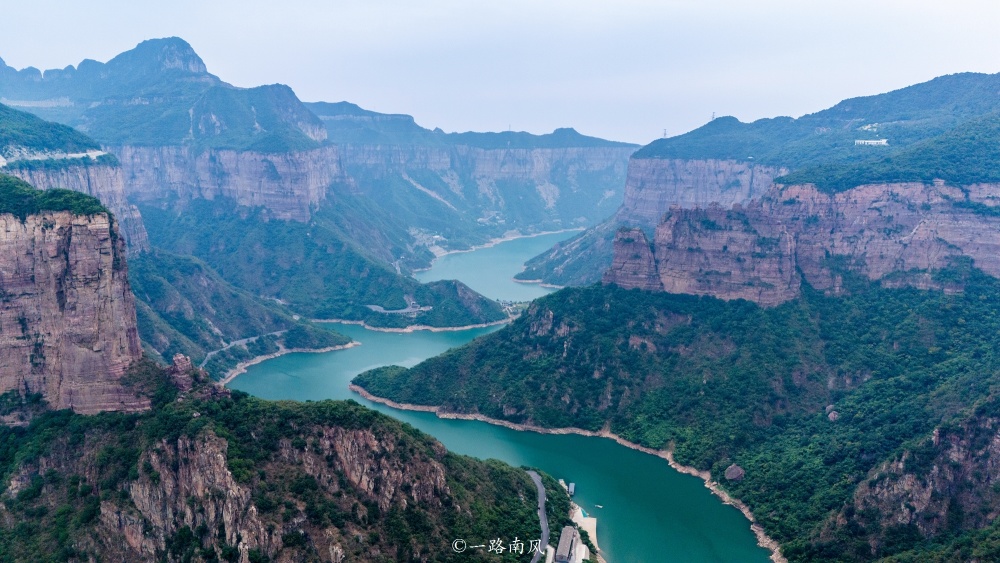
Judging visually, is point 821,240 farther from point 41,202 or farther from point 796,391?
point 41,202

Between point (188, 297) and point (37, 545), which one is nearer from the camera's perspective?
point (37, 545)

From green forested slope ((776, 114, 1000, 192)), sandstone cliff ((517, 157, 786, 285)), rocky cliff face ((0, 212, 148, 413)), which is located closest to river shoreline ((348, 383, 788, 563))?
green forested slope ((776, 114, 1000, 192))

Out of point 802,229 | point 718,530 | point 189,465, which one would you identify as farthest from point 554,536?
point 802,229

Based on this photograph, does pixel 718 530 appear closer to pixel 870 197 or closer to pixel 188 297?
pixel 870 197

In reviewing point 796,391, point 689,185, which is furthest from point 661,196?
point 796,391

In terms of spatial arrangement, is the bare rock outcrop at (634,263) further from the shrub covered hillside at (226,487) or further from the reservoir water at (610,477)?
the shrub covered hillside at (226,487)

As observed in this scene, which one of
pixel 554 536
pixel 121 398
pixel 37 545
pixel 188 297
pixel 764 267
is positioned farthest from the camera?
pixel 188 297

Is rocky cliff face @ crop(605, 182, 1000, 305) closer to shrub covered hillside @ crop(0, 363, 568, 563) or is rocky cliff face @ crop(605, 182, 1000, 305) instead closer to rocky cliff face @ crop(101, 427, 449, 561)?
shrub covered hillside @ crop(0, 363, 568, 563)
